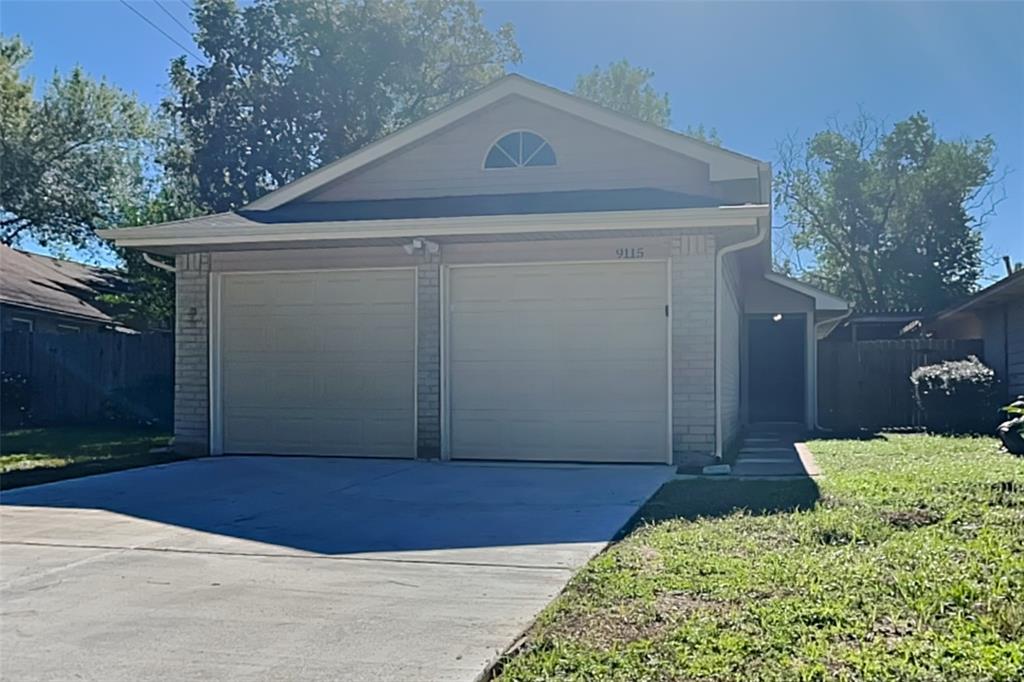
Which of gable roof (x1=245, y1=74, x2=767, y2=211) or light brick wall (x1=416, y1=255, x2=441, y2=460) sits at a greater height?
gable roof (x1=245, y1=74, x2=767, y2=211)

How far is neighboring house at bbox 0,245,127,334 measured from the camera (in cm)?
2034

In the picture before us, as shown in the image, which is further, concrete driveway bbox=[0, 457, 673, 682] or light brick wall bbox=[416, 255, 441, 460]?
light brick wall bbox=[416, 255, 441, 460]

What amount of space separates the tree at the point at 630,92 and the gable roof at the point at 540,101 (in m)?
25.1

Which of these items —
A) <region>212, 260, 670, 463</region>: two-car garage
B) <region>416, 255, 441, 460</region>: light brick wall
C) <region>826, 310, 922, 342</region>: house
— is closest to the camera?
<region>212, 260, 670, 463</region>: two-car garage

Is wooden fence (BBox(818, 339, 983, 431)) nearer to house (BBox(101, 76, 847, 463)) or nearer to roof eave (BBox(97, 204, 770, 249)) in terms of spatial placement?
house (BBox(101, 76, 847, 463))

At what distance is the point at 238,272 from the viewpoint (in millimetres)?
11625

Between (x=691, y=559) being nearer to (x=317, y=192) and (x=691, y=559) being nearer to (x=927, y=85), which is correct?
(x=317, y=192)

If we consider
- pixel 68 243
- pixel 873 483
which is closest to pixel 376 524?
pixel 873 483

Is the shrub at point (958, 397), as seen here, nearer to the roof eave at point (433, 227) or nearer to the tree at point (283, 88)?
the roof eave at point (433, 227)

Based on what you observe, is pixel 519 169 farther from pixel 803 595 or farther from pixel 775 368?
pixel 775 368

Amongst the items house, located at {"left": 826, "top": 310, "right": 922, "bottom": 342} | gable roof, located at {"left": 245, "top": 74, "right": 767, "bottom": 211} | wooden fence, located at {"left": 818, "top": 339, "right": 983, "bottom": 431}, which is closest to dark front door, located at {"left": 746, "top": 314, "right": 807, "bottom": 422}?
wooden fence, located at {"left": 818, "top": 339, "right": 983, "bottom": 431}

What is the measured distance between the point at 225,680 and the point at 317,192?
10065 millimetres

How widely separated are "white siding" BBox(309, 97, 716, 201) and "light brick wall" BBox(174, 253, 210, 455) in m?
2.07

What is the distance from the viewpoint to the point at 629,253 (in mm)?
10328
